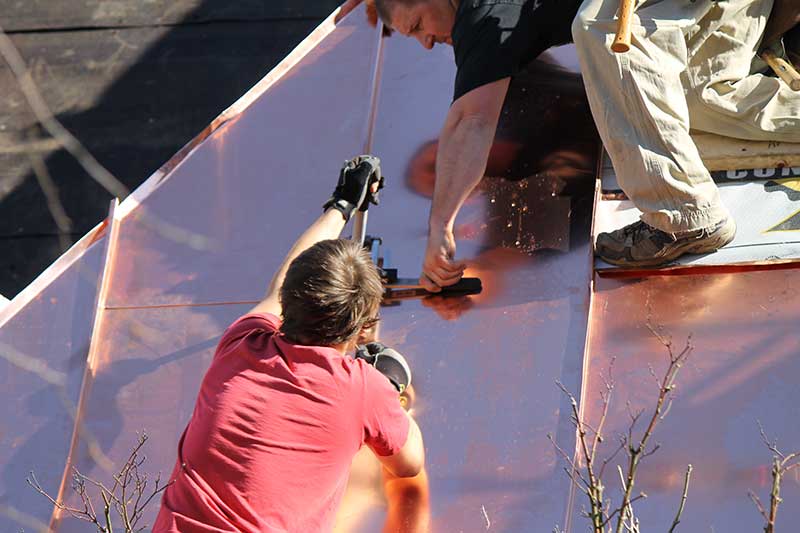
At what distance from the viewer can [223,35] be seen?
7055 millimetres

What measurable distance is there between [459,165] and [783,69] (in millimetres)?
1146

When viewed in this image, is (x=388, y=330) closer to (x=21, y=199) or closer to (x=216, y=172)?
(x=216, y=172)

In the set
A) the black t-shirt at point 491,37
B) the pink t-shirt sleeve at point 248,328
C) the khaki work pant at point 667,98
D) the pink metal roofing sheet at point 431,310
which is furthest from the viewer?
the black t-shirt at point 491,37

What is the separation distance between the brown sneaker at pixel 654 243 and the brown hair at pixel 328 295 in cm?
113

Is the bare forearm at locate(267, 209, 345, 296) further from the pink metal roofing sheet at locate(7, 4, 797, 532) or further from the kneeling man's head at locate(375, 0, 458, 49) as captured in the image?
the kneeling man's head at locate(375, 0, 458, 49)

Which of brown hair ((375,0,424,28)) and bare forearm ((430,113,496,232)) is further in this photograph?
brown hair ((375,0,424,28))

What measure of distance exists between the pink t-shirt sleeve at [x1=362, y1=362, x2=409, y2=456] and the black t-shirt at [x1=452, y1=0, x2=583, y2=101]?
1.35 m

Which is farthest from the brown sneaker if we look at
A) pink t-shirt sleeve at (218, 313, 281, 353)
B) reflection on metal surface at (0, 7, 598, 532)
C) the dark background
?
the dark background

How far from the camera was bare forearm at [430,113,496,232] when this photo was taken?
416cm

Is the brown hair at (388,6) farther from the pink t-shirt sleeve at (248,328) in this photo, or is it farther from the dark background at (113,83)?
the dark background at (113,83)

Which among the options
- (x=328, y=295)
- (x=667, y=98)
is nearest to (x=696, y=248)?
(x=667, y=98)

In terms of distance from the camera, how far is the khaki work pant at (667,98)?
3.88 m

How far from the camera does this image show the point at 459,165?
421cm

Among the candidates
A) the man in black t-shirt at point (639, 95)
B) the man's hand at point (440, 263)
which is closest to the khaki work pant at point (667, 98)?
the man in black t-shirt at point (639, 95)
